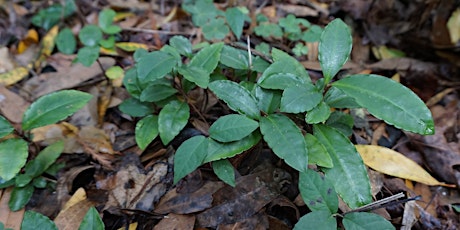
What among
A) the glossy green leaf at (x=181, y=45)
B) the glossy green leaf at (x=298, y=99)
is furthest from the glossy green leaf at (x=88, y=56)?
the glossy green leaf at (x=298, y=99)

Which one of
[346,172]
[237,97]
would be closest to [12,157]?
[237,97]

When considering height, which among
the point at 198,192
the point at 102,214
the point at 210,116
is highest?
the point at 210,116

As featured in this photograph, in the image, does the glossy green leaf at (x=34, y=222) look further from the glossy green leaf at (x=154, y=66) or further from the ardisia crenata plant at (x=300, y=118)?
the glossy green leaf at (x=154, y=66)

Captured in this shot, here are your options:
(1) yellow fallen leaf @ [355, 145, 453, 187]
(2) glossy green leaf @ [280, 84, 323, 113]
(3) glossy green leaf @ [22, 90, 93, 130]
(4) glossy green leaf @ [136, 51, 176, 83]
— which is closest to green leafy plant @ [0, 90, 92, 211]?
(3) glossy green leaf @ [22, 90, 93, 130]

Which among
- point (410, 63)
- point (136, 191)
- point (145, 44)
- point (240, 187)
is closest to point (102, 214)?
point (136, 191)

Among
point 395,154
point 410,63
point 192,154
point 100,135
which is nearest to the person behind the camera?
point 192,154

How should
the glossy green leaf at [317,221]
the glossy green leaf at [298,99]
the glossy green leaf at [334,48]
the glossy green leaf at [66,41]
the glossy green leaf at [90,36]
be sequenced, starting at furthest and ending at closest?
1. the glossy green leaf at [66,41]
2. the glossy green leaf at [90,36]
3. the glossy green leaf at [334,48]
4. the glossy green leaf at [298,99]
5. the glossy green leaf at [317,221]

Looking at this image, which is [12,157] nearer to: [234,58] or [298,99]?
[234,58]

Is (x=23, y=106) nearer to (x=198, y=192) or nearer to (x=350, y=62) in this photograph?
(x=198, y=192)
